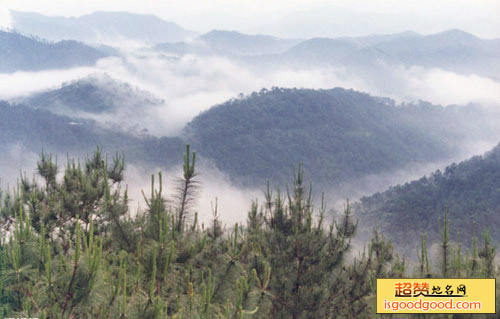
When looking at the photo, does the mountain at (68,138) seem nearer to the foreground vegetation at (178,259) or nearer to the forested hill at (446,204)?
the forested hill at (446,204)

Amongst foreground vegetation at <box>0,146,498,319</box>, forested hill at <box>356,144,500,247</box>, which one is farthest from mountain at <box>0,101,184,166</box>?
foreground vegetation at <box>0,146,498,319</box>

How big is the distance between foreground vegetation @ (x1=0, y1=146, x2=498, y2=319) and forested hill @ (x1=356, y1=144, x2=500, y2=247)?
8505cm

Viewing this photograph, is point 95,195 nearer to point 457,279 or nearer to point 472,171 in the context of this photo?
point 457,279

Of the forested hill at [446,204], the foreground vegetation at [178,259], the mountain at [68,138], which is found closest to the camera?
the foreground vegetation at [178,259]

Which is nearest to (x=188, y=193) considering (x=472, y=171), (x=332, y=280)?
(x=332, y=280)

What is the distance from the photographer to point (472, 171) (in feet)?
384

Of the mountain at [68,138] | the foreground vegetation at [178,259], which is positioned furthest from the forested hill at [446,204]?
the foreground vegetation at [178,259]

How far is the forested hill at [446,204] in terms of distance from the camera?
94.5 m

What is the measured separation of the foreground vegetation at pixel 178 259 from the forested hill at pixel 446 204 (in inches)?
3348

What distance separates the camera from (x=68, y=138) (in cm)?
16850

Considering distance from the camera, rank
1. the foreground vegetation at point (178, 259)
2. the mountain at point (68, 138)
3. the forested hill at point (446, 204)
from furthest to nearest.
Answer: the mountain at point (68, 138) → the forested hill at point (446, 204) → the foreground vegetation at point (178, 259)

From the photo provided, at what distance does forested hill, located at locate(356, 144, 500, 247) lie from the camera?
9450cm

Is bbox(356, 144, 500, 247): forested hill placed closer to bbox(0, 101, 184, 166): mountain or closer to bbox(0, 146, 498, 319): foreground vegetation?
bbox(0, 101, 184, 166): mountain

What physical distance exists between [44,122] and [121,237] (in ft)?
605
